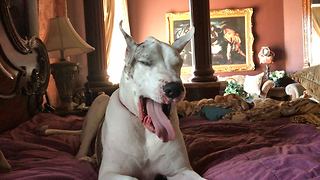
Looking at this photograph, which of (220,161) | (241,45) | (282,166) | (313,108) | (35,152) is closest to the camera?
(282,166)

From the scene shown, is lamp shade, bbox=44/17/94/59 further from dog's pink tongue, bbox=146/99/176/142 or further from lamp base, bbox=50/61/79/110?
dog's pink tongue, bbox=146/99/176/142

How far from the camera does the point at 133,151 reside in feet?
3.28

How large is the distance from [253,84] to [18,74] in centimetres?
558

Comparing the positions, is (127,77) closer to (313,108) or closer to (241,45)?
(313,108)

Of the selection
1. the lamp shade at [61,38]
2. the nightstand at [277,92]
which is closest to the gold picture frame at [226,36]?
the nightstand at [277,92]

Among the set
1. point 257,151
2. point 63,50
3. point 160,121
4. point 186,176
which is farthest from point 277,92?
point 160,121

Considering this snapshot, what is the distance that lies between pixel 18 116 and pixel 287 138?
1.88 metres

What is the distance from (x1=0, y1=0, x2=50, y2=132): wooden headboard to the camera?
6.01ft

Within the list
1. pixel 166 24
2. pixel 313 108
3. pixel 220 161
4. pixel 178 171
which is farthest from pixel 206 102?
pixel 166 24

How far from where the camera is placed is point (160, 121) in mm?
897

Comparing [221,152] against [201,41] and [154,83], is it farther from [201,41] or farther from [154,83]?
[201,41]

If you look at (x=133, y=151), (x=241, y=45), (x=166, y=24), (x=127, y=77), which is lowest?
(x=133, y=151)

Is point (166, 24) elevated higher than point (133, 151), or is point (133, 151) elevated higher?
point (166, 24)

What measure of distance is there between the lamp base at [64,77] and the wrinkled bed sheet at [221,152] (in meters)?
0.62
